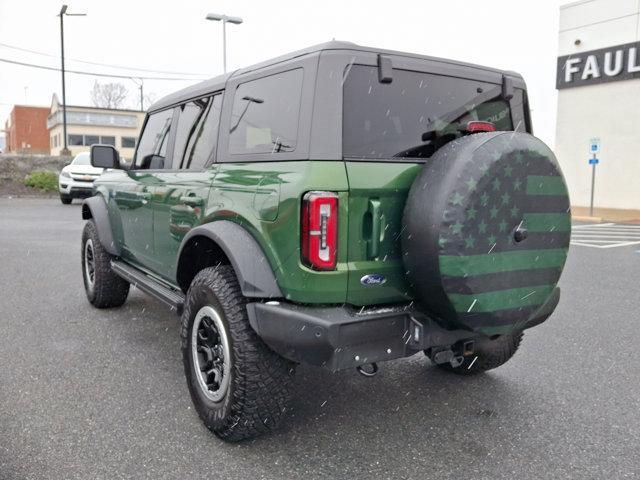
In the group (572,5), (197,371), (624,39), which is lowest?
(197,371)

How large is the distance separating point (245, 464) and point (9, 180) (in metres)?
22.2

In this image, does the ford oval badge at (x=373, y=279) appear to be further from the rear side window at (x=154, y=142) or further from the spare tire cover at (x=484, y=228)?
the rear side window at (x=154, y=142)

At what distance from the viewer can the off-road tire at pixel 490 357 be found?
333 cm

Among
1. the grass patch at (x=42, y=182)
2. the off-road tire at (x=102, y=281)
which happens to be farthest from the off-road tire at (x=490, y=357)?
the grass patch at (x=42, y=182)

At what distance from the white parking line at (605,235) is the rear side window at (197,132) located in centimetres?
909

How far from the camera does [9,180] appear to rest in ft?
69.8

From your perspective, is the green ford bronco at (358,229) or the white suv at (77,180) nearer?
the green ford bronco at (358,229)

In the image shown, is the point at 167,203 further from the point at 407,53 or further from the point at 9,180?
the point at 9,180

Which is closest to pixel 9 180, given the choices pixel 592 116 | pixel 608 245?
pixel 608 245

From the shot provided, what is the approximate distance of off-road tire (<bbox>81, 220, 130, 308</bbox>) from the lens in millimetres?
4872

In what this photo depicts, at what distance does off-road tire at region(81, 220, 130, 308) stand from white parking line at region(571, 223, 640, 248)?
880cm

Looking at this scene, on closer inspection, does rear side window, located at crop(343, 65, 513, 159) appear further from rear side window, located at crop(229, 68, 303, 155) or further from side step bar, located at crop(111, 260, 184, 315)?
side step bar, located at crop(111, 260, 184, 315)

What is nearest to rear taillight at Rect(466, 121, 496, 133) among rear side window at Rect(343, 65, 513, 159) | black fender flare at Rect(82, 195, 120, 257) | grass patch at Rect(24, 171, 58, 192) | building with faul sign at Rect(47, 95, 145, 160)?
rear side window at Rect(343, 65, 513, 159)

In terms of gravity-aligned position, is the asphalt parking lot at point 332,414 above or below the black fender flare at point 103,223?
below
